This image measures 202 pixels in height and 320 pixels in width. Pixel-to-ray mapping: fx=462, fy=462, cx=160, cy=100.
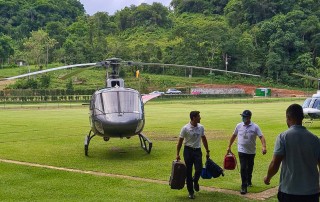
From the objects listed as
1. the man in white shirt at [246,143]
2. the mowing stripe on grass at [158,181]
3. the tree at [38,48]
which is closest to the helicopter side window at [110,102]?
the mowing stripe on grass at [158,181]

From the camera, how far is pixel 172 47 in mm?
102812

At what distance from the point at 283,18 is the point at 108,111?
100701 mm

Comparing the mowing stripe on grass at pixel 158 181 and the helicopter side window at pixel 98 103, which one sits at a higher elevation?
the helicopter side window at pixel 98 103

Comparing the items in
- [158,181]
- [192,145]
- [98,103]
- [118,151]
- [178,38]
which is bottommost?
[118,151]

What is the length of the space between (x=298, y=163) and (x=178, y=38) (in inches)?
4131

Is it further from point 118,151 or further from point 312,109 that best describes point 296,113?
point 312,109

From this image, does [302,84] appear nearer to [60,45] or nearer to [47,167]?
[60,45]

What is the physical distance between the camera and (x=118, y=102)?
553 inches

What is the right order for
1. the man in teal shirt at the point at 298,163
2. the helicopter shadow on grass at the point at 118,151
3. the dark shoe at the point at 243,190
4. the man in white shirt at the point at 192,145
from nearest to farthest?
the man in teal shirt at the point at 298,163 → the man in white shirt at the point at 192,145 → the dark shoe at the point at 243,190 → the helicopter shadow on grass at the point at 118,151

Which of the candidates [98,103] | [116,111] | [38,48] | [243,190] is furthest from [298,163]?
[38,48]

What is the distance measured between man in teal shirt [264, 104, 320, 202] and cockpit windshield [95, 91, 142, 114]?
28.7 ft

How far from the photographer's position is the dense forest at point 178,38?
96.2m

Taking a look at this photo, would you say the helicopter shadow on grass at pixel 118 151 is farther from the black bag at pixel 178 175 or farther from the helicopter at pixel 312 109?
the helicopter at pixel 312 109

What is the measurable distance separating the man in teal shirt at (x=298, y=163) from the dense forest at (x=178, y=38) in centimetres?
8557
